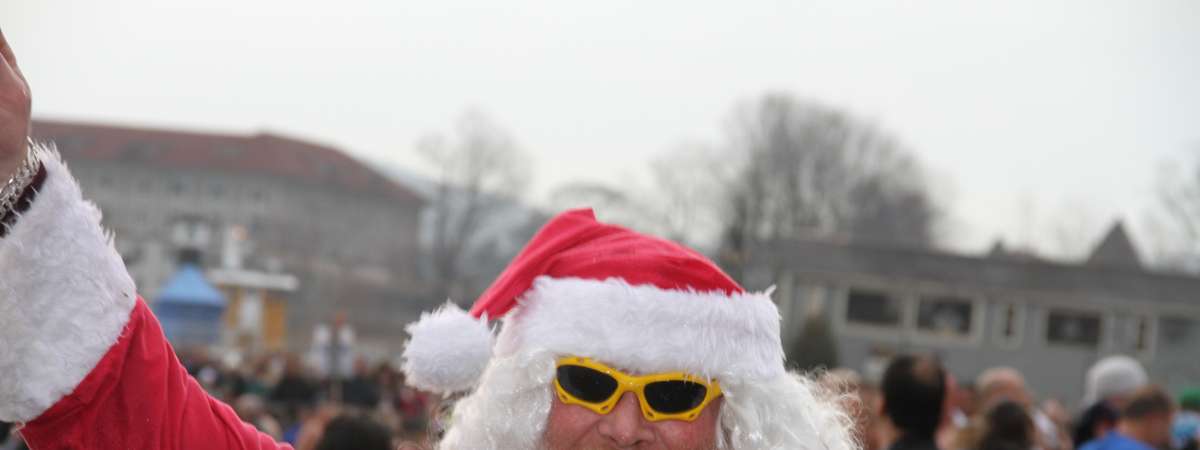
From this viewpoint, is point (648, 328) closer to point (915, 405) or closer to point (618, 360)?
point (618, 360)

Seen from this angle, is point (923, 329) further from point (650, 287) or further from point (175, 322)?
point (650, 287)

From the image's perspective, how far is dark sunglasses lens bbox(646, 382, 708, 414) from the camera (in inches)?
104

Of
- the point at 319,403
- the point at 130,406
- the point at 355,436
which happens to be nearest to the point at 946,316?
the point at 319,403

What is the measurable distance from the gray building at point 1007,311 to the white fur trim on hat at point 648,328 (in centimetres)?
4574

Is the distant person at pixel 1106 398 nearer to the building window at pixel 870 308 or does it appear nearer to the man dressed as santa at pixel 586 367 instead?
the man dressed as santa at pixel 586 367

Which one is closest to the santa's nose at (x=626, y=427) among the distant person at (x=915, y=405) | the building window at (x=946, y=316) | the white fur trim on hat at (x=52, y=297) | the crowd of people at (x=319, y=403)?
the crowd of people at (x=319, y=403)

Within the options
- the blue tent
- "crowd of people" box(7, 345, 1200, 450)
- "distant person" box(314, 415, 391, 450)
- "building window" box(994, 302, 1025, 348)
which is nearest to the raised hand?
"crowd of people" box(7, 345, 1200, 450)

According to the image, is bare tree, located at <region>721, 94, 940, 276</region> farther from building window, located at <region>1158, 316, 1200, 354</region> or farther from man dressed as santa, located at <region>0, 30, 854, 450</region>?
man dressed as santa, located at <region>0, 30, 854, 450</region>

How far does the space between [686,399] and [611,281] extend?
281 millimetres

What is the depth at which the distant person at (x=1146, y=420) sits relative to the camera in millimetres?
6449

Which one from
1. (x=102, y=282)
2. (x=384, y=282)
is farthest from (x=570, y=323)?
(x=384, y=282)

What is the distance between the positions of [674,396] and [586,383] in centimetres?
16

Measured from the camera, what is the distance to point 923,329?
49094 mm

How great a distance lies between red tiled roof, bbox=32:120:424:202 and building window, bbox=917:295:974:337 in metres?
40.4
